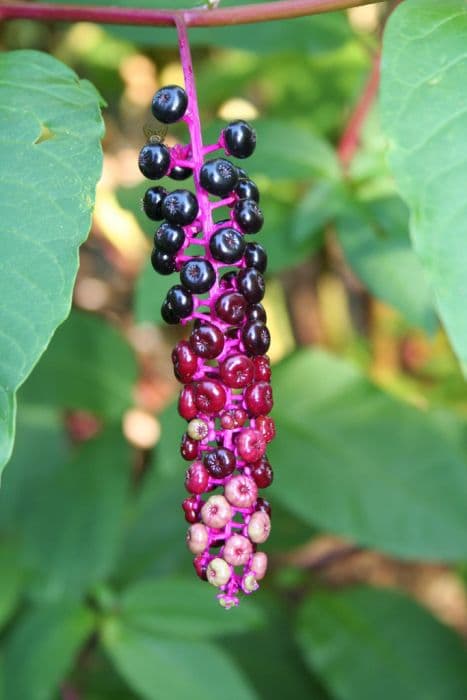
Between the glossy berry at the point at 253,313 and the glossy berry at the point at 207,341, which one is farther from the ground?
the glossy berry at the point at 253,313

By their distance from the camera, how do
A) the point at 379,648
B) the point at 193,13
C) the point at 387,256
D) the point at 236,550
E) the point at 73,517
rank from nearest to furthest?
1. the point at 236,550
2. the point at 193,13
3. the point at 387,256
4. the point at 73,517
5. the point at 379,648

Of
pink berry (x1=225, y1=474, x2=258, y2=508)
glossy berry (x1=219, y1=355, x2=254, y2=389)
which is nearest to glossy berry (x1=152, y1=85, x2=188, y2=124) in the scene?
glossy berry (x1=219, y1=355, x2=254, y2=389)

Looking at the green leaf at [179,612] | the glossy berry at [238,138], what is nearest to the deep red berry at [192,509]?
the glossy berry at [238,138]

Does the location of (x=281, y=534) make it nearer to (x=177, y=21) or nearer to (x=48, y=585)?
(x=48, y=585)

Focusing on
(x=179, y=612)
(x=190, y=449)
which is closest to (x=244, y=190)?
(x=190, y=449)

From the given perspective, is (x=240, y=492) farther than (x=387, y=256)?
No

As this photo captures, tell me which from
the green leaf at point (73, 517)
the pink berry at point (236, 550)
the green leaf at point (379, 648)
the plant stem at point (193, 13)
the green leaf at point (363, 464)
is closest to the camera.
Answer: the pink berry at point (236, 550)

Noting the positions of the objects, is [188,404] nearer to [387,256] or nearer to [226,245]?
[226,245]

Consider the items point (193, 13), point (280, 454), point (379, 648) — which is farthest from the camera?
point (379, 648)

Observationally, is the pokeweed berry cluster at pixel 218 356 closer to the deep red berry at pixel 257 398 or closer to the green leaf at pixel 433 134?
the deep red berry at pixel 257 398
